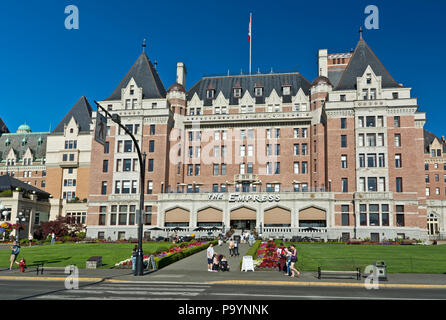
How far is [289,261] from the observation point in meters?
23.6

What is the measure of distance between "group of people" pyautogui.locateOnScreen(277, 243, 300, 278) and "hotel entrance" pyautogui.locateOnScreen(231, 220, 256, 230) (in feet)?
115

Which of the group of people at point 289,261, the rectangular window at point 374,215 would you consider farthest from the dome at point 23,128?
the group of people at point 289,261

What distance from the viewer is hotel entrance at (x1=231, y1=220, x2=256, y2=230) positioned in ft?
205

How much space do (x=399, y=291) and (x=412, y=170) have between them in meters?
42.6

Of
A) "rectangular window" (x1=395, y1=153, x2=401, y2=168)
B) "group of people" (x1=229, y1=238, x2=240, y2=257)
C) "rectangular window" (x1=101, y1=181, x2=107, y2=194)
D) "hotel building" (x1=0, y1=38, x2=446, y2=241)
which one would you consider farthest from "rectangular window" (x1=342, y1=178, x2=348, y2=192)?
"rectangular window" (x1=101, y1=181, x2=107, y2=194)

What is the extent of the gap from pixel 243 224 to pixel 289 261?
4036 cm

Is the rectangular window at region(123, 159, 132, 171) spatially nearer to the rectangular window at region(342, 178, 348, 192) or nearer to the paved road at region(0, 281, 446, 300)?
the rectangular window at region(342, 178, 348, 192)

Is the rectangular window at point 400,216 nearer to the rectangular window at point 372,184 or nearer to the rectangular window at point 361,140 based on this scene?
the rectangular window at point 372,184

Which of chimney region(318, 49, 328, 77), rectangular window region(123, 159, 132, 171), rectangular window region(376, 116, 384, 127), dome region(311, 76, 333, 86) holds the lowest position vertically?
rectangular window region(123, 159, 132, 171)

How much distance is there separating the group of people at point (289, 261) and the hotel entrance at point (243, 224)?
3511cm

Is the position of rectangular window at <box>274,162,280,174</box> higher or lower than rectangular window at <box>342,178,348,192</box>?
higher

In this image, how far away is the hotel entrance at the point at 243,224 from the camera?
62.4 metres
